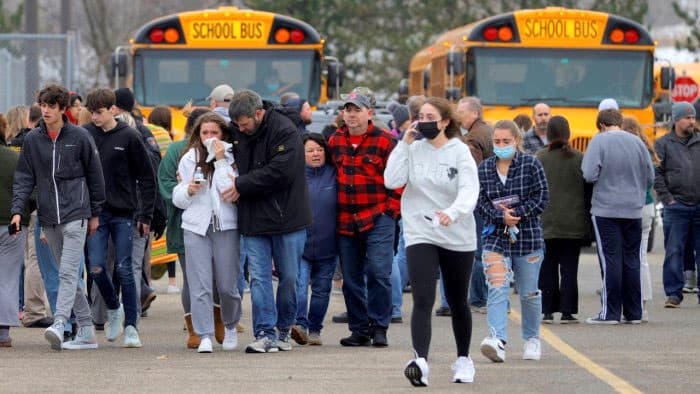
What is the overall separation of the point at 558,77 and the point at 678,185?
22.4 ft

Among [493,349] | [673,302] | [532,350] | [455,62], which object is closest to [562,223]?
[673,302]

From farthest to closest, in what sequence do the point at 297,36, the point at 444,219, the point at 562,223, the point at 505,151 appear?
the point at 297,36
the point at 562,223
the point at 505,151
the point at 444,219

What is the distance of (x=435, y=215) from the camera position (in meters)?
9.35

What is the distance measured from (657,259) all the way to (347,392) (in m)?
12.1

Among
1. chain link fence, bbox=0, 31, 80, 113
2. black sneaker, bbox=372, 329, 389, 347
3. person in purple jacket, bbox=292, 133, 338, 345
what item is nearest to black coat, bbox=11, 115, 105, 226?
person in purple jacket, bbox=292, 133, 338, 345

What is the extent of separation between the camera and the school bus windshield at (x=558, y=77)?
854 inches

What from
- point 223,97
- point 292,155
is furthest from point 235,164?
point 223,97

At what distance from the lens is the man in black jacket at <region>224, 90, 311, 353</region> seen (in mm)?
10977

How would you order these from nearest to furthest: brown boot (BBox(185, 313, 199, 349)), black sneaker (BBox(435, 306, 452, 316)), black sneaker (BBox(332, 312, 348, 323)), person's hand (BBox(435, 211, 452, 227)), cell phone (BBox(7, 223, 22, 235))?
person's hand (BBox(435, 211, 452, 227)), cell phone (BBox(7, 223, 22, 235)), brown boot (BBox(185, 313, 199, 349)), black sneaker (BBox(332, 312, 348, 323)), black sneaker (BBox(435, 306, 452, 316))

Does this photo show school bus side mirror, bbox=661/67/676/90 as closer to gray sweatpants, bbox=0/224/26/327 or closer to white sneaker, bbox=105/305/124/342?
white sneaker, bbox=105/305/124/342

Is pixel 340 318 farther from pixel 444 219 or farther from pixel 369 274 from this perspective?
pixel 444 219

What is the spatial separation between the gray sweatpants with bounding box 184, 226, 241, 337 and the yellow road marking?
219cm

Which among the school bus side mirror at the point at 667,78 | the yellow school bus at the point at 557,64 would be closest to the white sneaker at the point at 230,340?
the yellow school bus at the point at 557,64

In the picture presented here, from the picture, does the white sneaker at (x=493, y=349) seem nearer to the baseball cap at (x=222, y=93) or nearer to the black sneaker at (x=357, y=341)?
the black sneaker at (x=357, y=341)
